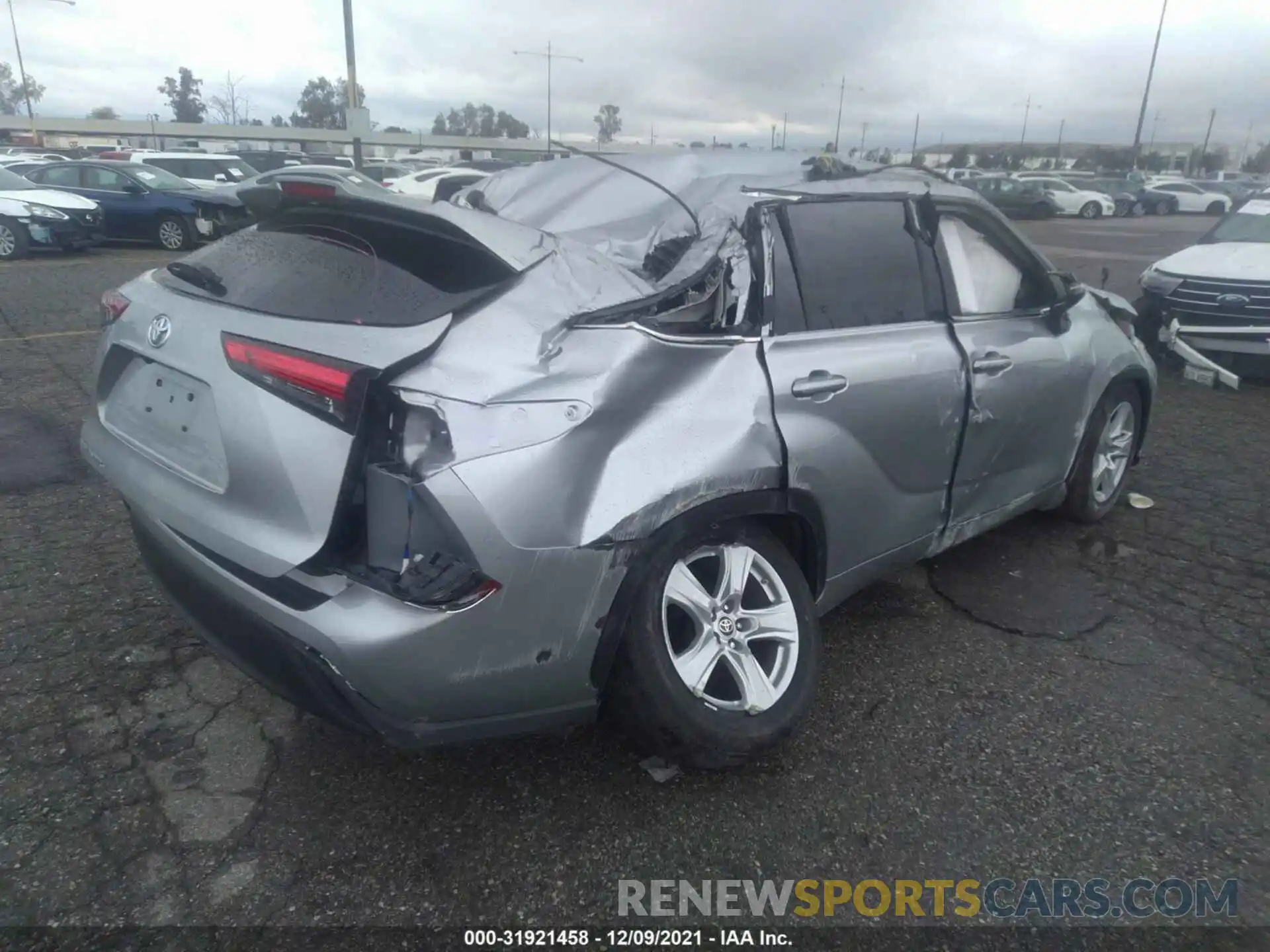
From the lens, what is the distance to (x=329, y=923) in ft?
7.28

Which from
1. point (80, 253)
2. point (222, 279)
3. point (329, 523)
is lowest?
point (80, 253)

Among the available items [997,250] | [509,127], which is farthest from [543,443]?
[509,127]

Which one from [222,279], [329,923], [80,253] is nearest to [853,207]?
[222,279]

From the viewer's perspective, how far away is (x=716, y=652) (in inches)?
107

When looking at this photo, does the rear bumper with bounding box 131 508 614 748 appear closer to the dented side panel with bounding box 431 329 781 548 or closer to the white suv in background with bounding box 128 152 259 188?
the dented side panel with bounding box 431 329 781 548

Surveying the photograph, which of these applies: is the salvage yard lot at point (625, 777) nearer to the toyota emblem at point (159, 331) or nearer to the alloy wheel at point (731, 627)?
the alloy wheel at point (731, 627)

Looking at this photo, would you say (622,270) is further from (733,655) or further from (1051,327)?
(1051,327)

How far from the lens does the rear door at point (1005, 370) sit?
3582mm

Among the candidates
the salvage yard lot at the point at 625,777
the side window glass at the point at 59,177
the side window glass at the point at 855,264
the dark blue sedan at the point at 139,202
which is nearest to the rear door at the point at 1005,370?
the side window glass at the point at 855,264

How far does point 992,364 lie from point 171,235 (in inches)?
620

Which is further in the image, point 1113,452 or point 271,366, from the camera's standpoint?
point 1113,452

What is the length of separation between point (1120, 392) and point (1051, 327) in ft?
2.82

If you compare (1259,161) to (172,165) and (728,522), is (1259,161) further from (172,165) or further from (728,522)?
(728,522)

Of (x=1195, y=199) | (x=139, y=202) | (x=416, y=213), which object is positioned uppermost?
(x=416, y=213)
